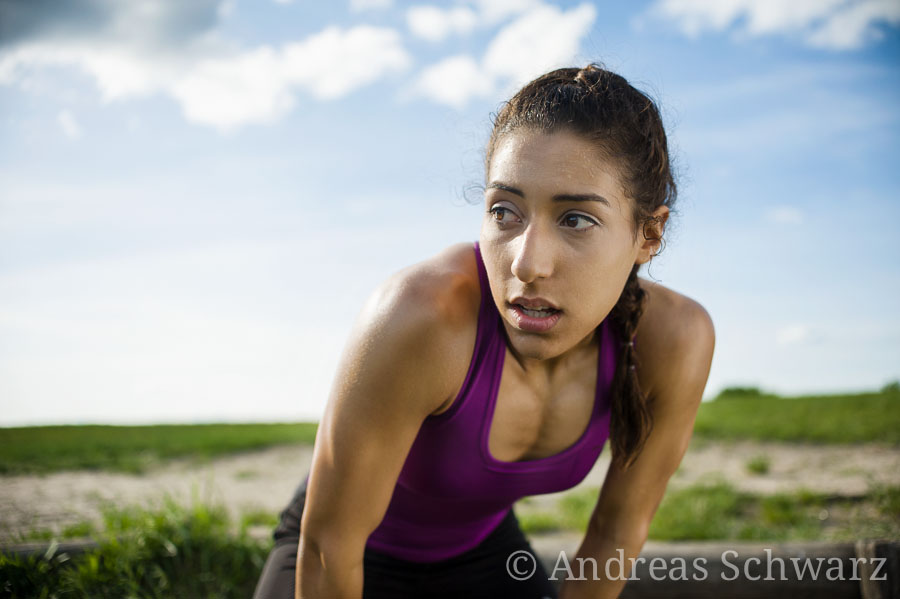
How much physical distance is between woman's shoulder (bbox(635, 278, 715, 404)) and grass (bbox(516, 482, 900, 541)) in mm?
2211

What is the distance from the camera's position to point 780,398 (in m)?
10.3

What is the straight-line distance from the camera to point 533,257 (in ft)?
5.25

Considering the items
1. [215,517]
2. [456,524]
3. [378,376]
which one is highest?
[378,376]

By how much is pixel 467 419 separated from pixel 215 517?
1.94 meters

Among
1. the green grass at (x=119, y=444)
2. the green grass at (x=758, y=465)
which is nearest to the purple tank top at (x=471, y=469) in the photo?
A: the green grass at (x=758, y=465)

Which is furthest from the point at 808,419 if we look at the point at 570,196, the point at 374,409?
the point at 374,409

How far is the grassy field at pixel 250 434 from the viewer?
20.8 ft

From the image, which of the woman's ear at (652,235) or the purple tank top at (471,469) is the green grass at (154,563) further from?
the woman's ear at (652,235)

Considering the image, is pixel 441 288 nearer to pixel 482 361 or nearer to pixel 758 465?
pixel 482 361

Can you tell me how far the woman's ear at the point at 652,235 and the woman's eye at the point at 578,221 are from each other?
24cm

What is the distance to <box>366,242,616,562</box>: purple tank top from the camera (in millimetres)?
1795

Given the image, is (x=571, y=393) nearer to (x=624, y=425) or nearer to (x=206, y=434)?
(x=624, y=425)

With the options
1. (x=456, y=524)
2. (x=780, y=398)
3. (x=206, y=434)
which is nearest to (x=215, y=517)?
(x=456, y=524)

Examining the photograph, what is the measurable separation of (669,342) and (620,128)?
70cm
